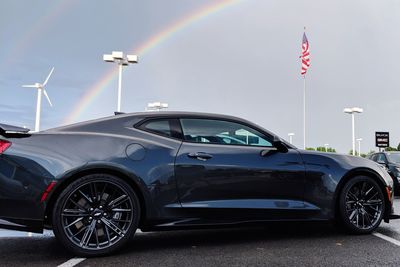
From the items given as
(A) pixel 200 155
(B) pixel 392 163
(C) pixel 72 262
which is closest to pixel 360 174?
(A) pixel 200 155

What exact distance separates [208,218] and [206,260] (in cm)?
49

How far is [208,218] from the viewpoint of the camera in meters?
4.23

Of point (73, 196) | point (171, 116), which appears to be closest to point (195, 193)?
point (171, 116)

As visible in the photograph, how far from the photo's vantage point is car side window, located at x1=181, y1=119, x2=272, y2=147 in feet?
14.7

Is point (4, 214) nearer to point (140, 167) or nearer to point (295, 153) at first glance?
point (140, 167)

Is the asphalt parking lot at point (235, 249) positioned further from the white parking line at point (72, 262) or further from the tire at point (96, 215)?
the tire at point (96, 215)

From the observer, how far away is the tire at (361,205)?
4.84 m

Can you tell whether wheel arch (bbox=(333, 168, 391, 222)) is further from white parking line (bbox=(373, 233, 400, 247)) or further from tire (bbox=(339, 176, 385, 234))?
white parking line (bbox=(373, 233, 400, 247))

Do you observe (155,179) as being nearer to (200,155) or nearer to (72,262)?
(200,155)

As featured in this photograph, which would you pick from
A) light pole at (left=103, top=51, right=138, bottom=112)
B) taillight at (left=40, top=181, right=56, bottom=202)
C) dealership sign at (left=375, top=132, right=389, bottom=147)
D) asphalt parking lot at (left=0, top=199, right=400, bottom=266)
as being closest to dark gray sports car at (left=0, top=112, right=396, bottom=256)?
taillight at (left=40, top=181, right=56, bottom=202)

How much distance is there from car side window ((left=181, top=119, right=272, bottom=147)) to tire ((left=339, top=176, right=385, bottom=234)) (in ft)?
3.86

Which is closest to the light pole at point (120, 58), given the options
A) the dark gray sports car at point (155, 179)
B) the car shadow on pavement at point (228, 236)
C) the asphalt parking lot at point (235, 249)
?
the asphalt parking lot at point (235, 249)

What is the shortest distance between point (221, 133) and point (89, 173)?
1.50 meters

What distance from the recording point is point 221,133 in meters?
4.58
